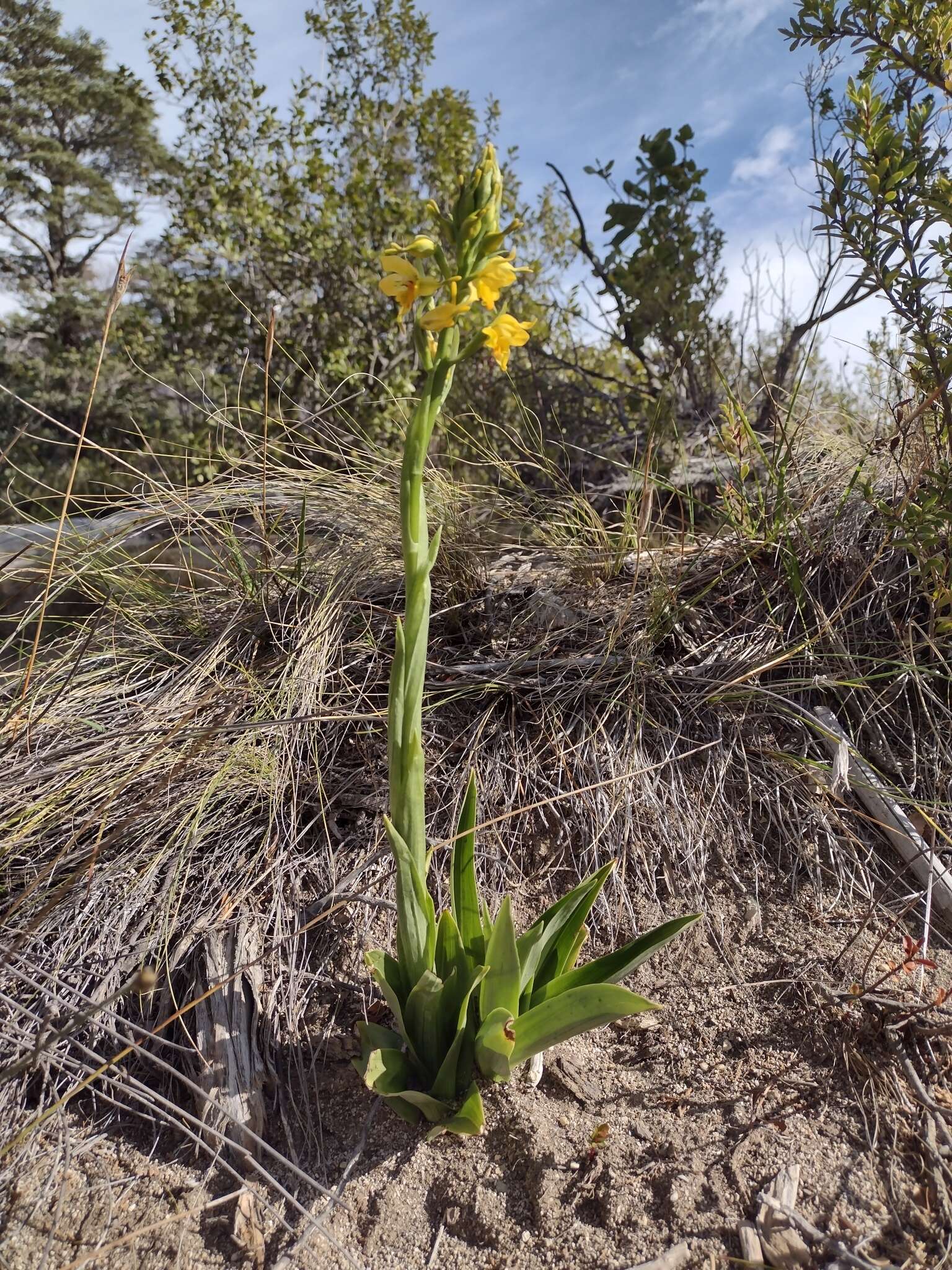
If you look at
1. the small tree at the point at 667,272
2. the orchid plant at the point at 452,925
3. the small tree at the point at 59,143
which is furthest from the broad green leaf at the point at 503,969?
the small tree at the point at 59,143

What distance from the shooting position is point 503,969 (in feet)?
3.90

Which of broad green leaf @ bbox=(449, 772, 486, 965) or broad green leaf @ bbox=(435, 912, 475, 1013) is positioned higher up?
broad green leaf @ bbox=(449, 772, 486, 965)

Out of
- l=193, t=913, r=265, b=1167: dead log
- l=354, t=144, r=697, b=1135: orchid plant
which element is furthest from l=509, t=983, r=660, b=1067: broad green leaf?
l=193, t=913, r=265, b=1167: dead log

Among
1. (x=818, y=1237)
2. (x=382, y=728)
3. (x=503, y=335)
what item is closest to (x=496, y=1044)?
(x=818, y=1237)

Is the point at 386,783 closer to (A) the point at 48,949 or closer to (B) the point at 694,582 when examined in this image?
(A) the point at 48,949

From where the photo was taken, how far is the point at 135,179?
47.1ft

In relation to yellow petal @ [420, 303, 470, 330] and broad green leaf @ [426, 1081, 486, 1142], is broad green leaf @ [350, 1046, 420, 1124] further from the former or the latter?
yellow petal @ [420, 303, 470, 330]

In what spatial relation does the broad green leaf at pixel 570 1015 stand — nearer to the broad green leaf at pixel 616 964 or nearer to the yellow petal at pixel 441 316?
the broad green leaf at pixel 616 964

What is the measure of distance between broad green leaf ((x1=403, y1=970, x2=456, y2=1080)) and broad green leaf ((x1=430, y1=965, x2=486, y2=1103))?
2 centimetres

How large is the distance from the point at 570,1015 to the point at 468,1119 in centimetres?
23

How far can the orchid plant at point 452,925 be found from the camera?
1.07 metres

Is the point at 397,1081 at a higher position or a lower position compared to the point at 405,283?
lower

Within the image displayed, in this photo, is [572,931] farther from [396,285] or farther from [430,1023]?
[396,285]

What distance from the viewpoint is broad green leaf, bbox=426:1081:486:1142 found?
1206 millimetres
